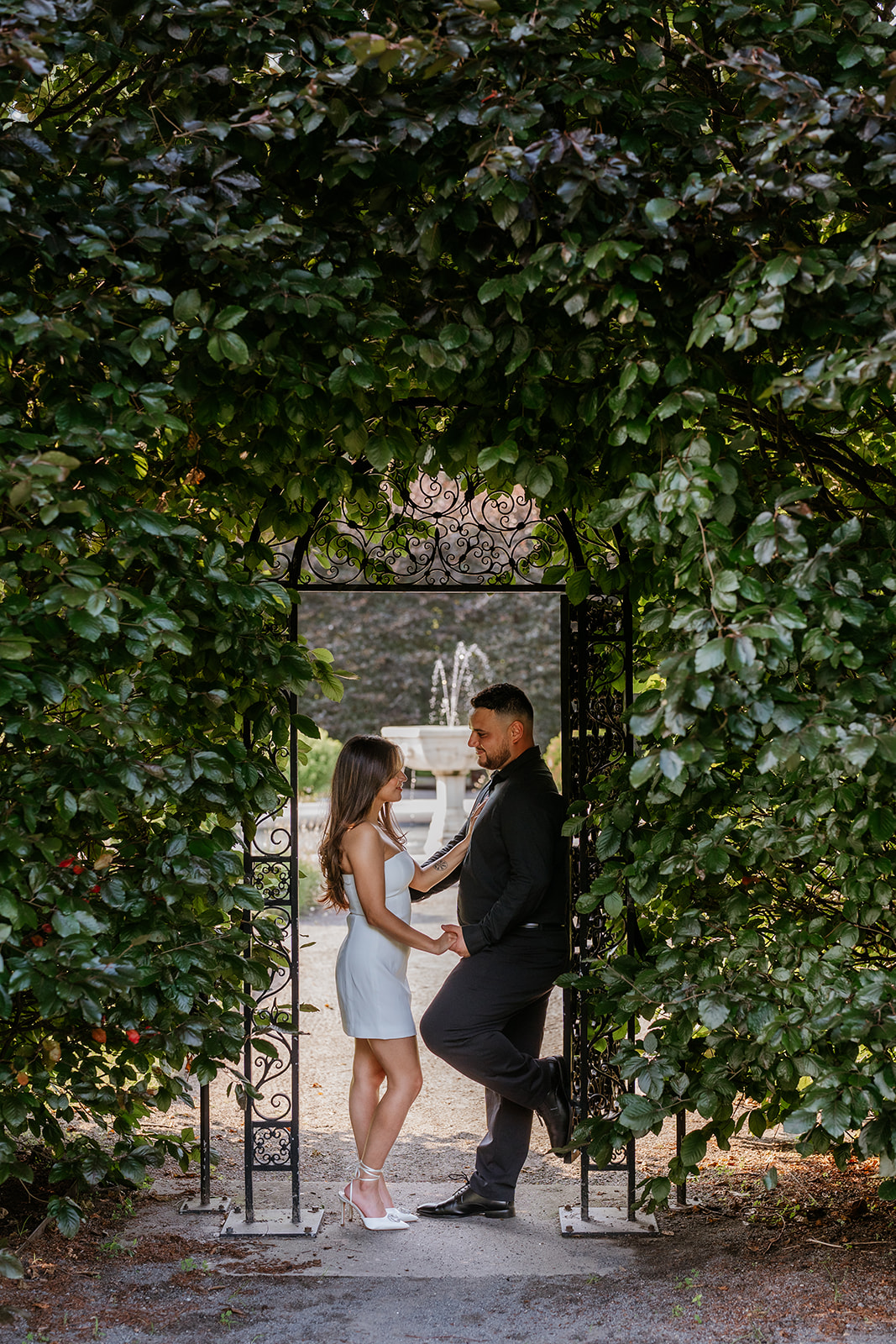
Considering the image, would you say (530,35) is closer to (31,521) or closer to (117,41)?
(117,41)

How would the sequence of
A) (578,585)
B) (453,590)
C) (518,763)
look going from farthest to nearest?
(518,763) → (453,590) → (578,585)

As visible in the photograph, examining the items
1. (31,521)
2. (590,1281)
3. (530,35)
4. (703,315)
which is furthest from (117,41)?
(590,1281)

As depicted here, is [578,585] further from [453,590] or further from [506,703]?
[506,703]

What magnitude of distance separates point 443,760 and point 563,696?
6922 millimetres

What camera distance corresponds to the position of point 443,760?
11602 millimetres

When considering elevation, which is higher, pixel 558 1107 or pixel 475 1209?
pixel 558 1107

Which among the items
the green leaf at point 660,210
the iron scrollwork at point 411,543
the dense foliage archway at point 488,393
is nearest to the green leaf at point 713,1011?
the dense foliage archway at point 488,393

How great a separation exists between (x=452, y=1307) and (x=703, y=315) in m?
3.07

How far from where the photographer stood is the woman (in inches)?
171

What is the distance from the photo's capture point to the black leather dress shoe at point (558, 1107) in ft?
14.6

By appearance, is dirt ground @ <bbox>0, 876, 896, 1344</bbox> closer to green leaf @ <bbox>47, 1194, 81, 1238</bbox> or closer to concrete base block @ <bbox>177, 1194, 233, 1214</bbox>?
concrete base block @ <bbox>177, 1194, 233, 1214</bbox>

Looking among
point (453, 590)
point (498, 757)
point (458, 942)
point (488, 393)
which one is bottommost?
point (458, 942)

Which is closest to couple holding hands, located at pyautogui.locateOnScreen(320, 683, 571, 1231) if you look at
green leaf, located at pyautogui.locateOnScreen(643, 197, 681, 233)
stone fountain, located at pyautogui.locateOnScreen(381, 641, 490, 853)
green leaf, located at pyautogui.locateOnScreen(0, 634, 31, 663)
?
green leaf, located at pyautogui.locateOnScreen(0, 634, 31, 663)

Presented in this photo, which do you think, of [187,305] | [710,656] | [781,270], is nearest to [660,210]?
[781,270]
